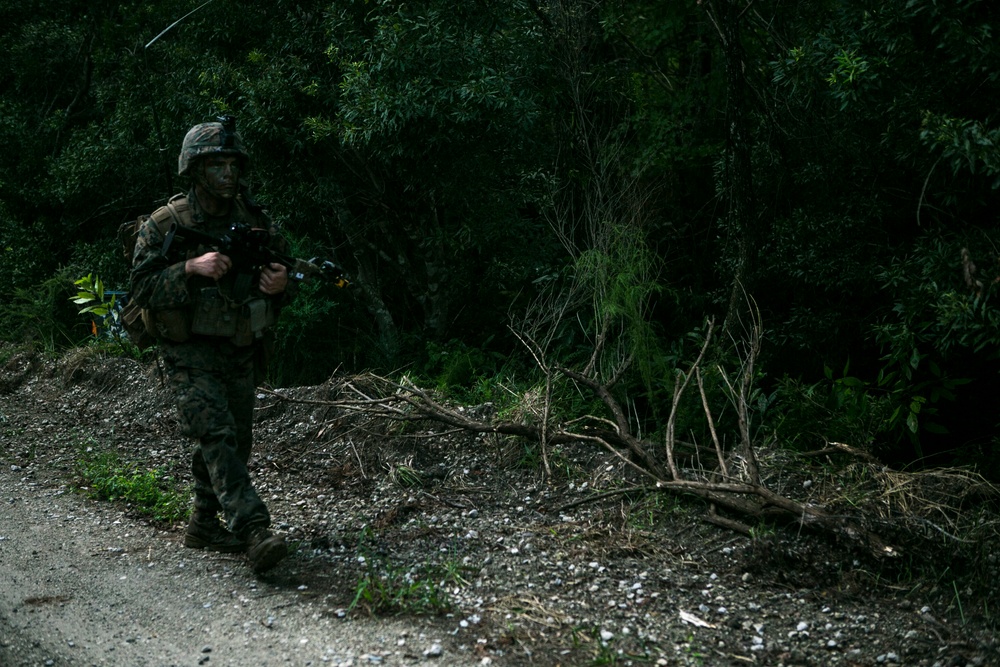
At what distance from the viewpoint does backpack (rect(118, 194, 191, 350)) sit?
17.7 ft

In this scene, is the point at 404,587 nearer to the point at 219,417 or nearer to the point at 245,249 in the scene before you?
the point at 219,417

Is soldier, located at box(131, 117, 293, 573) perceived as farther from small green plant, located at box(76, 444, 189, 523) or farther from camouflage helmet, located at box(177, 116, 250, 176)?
small green plant, located at box(76, 444, 189, 523)

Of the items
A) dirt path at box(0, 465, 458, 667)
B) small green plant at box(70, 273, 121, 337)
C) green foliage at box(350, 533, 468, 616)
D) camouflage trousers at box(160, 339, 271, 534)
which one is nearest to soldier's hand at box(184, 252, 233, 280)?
camouflage trousers at box(160, 339, 271, 534)

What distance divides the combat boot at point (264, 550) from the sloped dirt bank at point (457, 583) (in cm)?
10

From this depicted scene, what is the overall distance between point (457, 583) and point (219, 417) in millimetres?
1543

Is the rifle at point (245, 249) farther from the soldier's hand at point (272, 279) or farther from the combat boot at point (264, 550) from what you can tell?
the combat boot at point (264, 550)

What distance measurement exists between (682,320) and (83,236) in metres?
7.83

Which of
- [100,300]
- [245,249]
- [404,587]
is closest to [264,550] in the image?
[404,587]

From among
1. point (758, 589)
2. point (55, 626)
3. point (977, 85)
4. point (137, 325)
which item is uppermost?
point (977, 85)

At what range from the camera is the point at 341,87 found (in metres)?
8.10

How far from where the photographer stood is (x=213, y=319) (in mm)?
5336

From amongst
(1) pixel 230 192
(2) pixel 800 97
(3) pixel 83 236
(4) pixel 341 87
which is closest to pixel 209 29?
(4) pixel 341 87

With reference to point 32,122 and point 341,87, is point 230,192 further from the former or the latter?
point 32,122

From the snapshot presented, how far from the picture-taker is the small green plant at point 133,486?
20.4 ft
